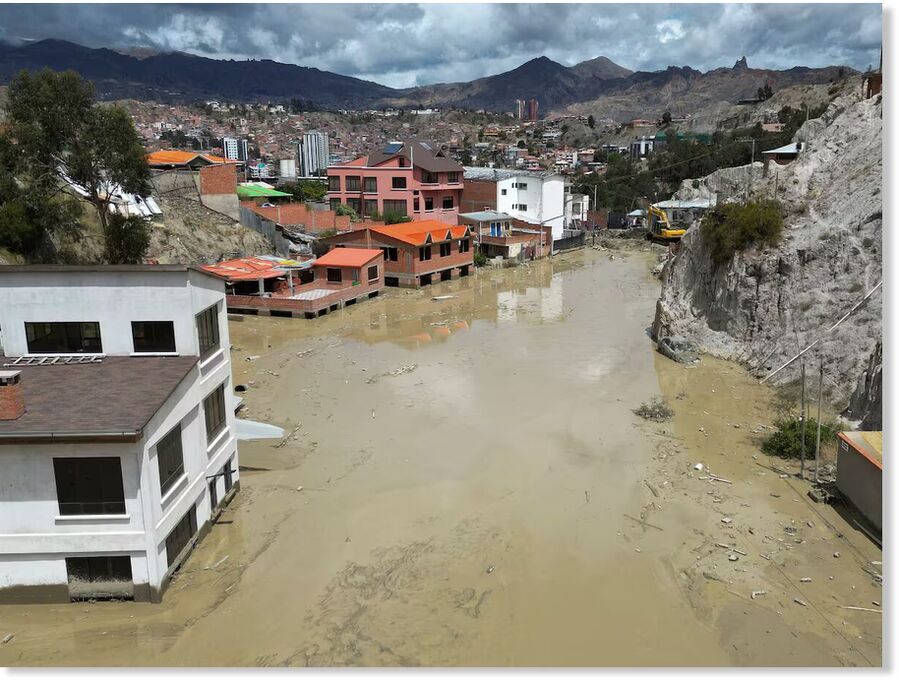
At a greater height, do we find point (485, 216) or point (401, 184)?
point (401, 184)

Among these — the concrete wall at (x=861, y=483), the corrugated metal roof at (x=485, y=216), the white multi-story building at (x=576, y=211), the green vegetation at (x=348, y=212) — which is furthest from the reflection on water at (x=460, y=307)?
the white multi-story building at (x=576, y=211)

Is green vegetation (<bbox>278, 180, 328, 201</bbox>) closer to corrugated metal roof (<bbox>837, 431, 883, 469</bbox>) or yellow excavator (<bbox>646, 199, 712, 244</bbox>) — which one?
yellow excavator (<bbox>646, 199, 712, 244</bbox>)

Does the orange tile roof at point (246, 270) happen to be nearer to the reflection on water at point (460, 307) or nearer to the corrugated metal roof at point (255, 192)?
the reflection on water at point (460, 307)

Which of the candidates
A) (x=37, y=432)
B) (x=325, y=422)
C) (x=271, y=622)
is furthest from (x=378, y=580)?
(x=325, y=422)

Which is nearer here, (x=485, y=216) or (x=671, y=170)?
(x=485, y=216)

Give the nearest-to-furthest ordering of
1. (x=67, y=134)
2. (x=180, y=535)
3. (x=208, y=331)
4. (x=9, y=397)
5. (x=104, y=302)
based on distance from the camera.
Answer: (x=9, y=397), (x=180, y=535), (x=104, y=302), (x=208, y=331), (x=67, y=134)

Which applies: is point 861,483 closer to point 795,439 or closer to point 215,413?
point 795,439

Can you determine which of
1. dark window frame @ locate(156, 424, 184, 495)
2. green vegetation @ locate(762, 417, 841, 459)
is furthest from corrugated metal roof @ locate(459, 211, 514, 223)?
dark window frame @ locate(156, 424, 184, 495)

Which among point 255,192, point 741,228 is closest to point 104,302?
point 741,228
